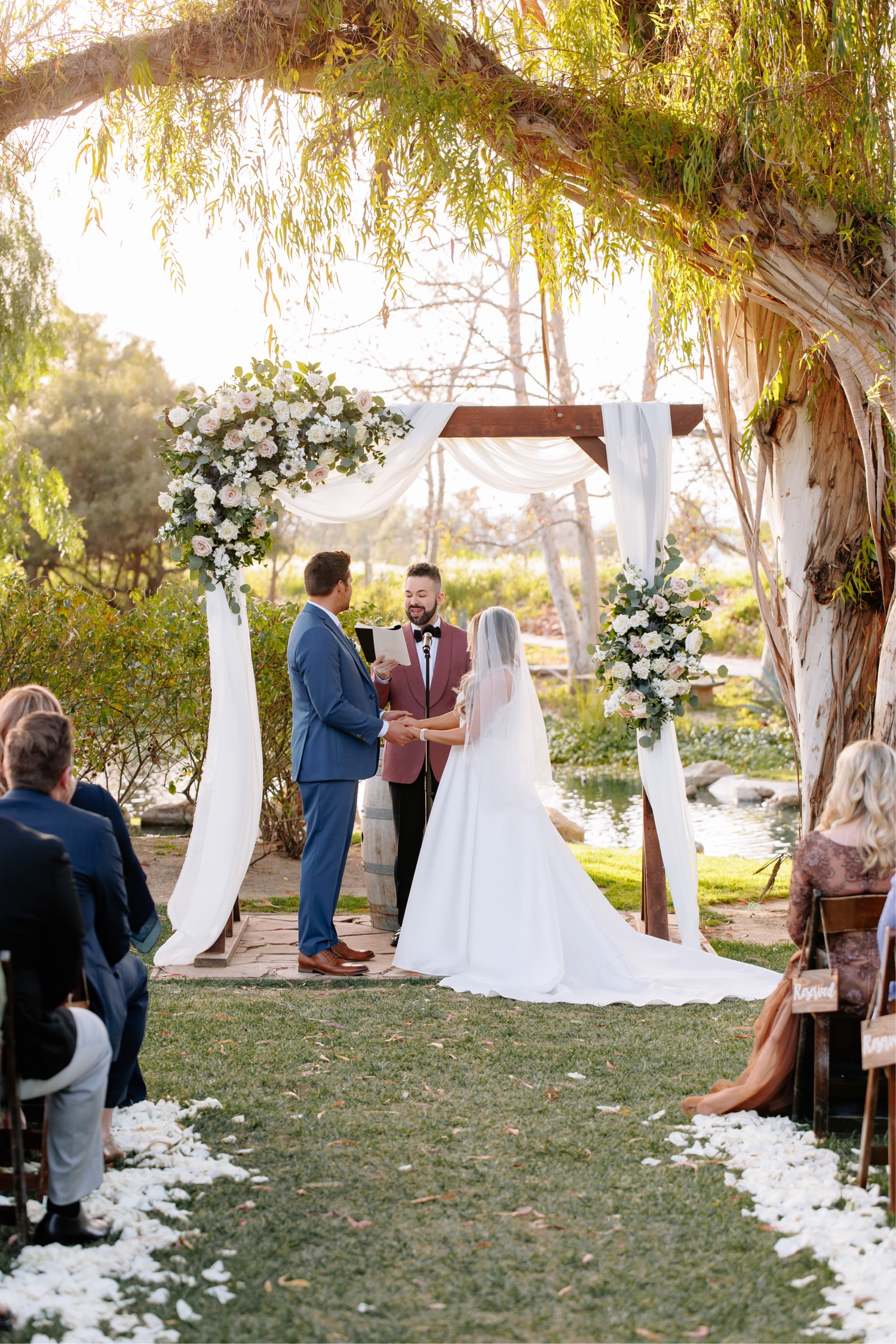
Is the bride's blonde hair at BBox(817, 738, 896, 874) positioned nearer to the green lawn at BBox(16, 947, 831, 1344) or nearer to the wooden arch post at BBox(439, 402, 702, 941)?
the green lawn at BBox(16, 947, 831, 1344)

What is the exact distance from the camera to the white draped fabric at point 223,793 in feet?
19.7

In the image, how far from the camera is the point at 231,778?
605cm

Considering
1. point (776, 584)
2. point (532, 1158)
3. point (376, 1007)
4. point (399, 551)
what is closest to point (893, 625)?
point (776, 584)

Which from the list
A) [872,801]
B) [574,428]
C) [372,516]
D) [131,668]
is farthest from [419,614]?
[872,801]

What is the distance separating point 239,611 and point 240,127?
8.35 feet

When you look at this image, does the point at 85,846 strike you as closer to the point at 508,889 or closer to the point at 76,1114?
the point at 76,1114

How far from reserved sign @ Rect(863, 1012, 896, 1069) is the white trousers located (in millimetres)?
1959

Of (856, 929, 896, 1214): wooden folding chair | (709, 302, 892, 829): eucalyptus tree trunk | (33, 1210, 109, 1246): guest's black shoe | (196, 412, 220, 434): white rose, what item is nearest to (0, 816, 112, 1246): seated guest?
(33, 1210, 109, 1246): guest's black shoe

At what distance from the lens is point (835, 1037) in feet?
12.0

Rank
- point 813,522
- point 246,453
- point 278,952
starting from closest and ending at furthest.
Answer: point 246,453 < point 278,952 < point 813,522

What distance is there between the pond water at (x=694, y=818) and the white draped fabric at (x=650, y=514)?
4209 millimetres

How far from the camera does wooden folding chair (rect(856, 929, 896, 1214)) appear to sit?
10.2 feet

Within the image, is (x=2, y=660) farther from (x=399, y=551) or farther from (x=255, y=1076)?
(x=399, y=551)

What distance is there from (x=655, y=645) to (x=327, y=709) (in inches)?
68.3
